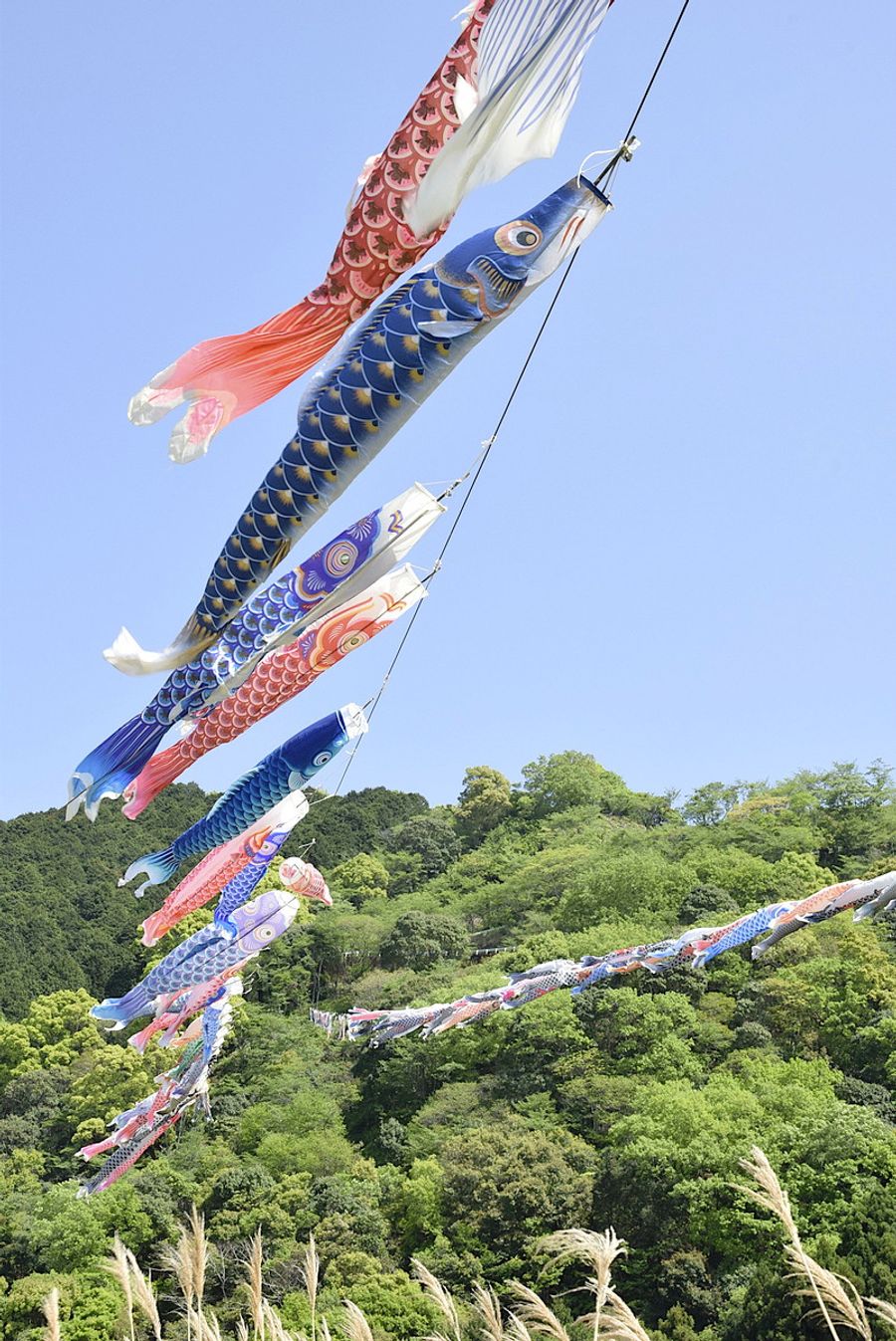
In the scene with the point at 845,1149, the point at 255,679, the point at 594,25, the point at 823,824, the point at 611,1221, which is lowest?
the point at 611,1221

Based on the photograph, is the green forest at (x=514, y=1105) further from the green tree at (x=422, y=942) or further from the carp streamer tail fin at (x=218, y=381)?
the carp streamer tail fin at (x=218, y=381)

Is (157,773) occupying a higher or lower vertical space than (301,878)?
lower

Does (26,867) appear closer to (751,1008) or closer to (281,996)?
(281,996)

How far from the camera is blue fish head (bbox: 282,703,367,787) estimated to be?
9172 millimetres

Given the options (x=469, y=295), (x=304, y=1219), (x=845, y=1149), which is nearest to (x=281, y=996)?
(x=304, y=1219)

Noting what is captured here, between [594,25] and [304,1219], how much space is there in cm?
1600

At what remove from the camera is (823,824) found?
29125mm

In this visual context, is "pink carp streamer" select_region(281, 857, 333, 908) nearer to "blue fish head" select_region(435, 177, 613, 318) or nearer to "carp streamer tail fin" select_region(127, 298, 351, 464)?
"carp streamer tail fin" select_region(127, 298, 351, 464)

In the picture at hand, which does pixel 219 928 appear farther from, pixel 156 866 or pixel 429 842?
pixel 429 842

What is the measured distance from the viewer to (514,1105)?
61.3 ft

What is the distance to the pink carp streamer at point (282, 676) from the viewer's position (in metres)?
7.96

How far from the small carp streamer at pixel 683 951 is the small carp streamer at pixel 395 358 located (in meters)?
6.84

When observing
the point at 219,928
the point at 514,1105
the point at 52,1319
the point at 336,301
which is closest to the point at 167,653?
the point at 336,301

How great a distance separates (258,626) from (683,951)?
7.48m
